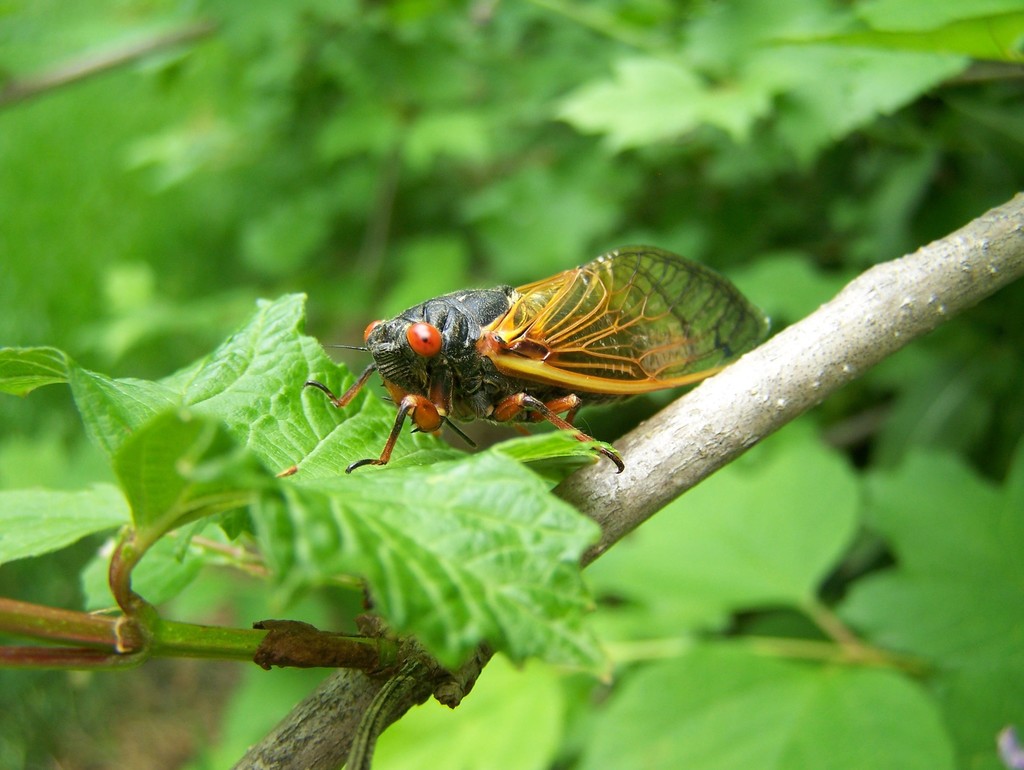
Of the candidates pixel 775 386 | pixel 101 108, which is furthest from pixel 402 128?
pixel 101 108

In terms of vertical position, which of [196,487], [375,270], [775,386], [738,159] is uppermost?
[196,487]

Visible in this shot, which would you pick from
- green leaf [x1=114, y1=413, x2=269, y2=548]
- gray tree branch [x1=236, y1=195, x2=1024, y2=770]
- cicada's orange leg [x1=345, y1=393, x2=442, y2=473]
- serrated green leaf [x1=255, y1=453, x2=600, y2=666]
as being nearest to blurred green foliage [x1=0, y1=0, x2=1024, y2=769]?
gray tree branch [x1=236, y1=195, x2=1024, y2=770]

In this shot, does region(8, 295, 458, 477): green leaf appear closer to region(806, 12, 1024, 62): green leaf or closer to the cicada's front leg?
the cicada's front leg

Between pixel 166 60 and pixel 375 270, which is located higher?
pixel 166 60

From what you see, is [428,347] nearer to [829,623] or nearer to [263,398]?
[263,398]

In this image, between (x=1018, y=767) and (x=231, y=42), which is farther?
(x=231, y=42)

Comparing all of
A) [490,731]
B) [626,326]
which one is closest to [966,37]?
[626,326]

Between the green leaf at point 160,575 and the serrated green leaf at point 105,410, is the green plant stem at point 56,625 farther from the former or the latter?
the green leaf at point 160,575

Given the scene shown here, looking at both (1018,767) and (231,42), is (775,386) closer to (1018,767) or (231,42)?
(1018,767)
